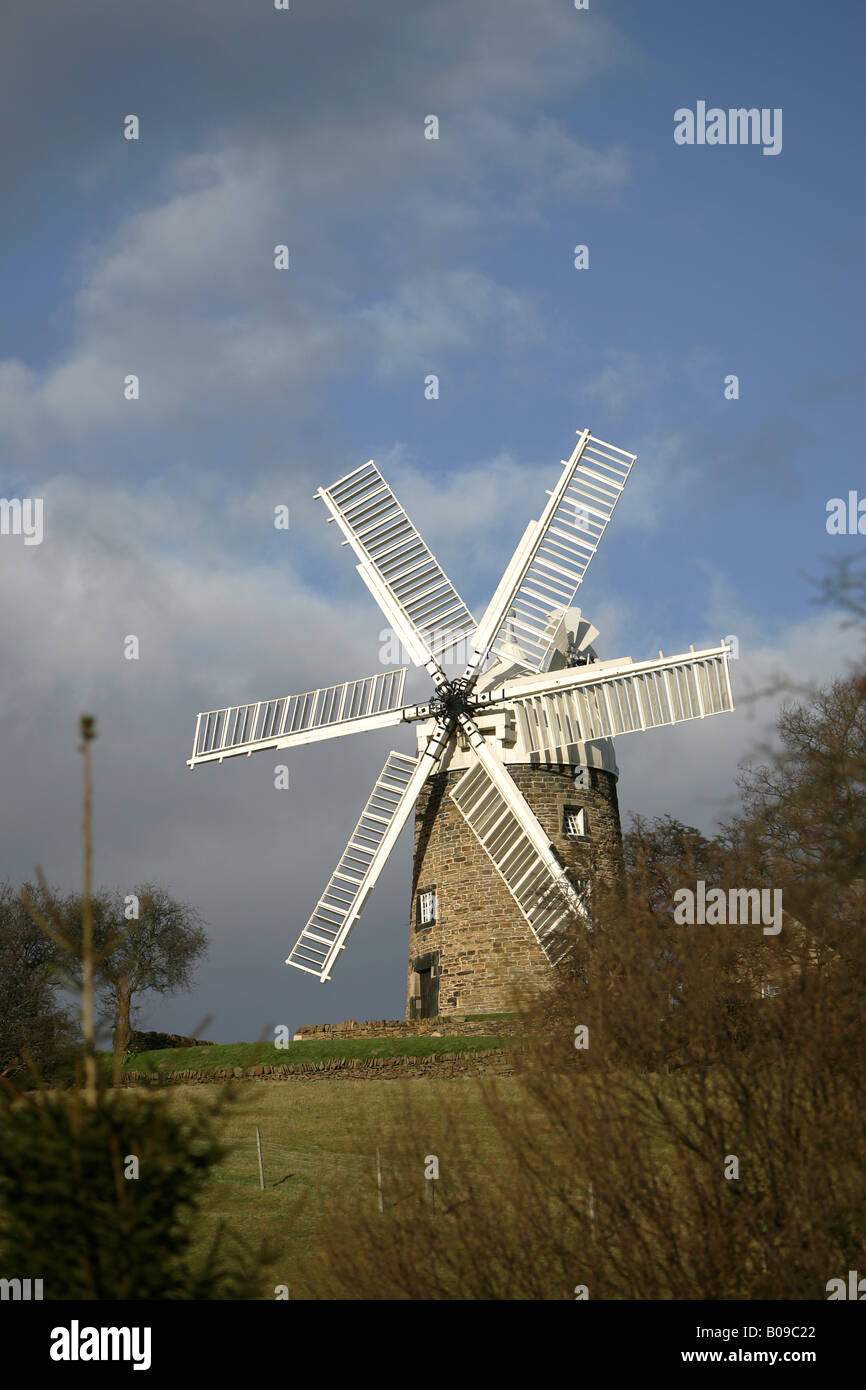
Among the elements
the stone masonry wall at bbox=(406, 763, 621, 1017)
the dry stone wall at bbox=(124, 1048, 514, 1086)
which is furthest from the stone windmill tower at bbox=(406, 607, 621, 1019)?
the dry stone wall at bbox=(124, 1048, 514, 1086)

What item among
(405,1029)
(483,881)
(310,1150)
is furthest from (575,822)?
(310,1150)

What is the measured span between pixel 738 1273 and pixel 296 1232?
264 inches

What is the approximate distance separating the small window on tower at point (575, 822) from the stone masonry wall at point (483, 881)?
0.09 meters

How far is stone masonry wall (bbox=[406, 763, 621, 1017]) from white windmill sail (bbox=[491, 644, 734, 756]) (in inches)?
39.2

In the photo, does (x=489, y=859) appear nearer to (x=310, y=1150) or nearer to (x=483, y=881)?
(x=483, y=881)

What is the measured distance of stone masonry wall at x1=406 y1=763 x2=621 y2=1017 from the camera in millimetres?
27438

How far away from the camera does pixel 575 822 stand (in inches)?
1139

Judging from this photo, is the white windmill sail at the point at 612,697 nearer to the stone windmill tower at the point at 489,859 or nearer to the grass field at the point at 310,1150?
the stone windmill tower at the point at 489,859

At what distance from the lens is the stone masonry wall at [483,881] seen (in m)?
27.4

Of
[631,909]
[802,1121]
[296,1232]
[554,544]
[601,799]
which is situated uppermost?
[554,544]

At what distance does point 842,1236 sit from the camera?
400 inches
